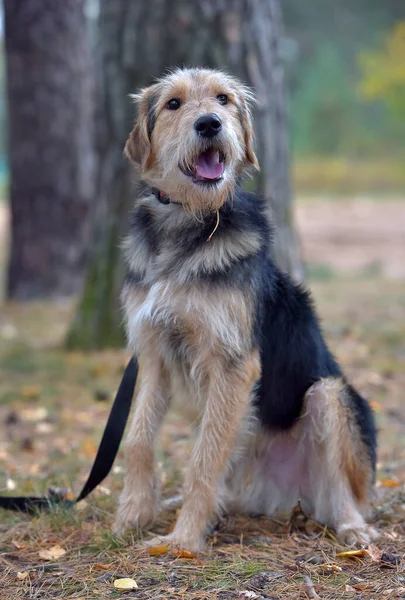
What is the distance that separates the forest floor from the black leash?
9cm

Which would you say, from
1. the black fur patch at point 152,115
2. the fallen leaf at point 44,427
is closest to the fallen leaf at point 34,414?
the fallen leaf at point 44,427

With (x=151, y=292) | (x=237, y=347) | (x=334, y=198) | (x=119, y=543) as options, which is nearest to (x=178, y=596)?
(x=119, y=543)

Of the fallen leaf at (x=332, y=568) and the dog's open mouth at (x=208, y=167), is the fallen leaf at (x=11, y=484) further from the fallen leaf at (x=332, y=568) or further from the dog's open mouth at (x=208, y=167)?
the dog's open mouth at (x=208, y=167)

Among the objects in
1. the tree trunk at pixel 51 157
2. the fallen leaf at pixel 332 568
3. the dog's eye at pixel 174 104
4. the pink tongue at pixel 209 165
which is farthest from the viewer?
the tree trunk at pixel 51 157

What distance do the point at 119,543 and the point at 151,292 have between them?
1.25m

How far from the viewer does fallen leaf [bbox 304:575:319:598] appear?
330 centimetres

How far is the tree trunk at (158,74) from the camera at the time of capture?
664cm

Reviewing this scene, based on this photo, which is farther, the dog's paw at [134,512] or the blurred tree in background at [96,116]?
the blurred tree in background at [96,116]

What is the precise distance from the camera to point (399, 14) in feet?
120

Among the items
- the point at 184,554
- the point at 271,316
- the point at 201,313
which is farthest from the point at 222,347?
the point at 184,554

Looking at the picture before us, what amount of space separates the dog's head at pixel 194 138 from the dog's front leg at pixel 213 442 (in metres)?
0.86

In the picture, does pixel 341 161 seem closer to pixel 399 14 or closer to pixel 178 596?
pixel 399 14

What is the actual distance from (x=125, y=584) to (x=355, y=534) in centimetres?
125

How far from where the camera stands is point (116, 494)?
4.74 m
